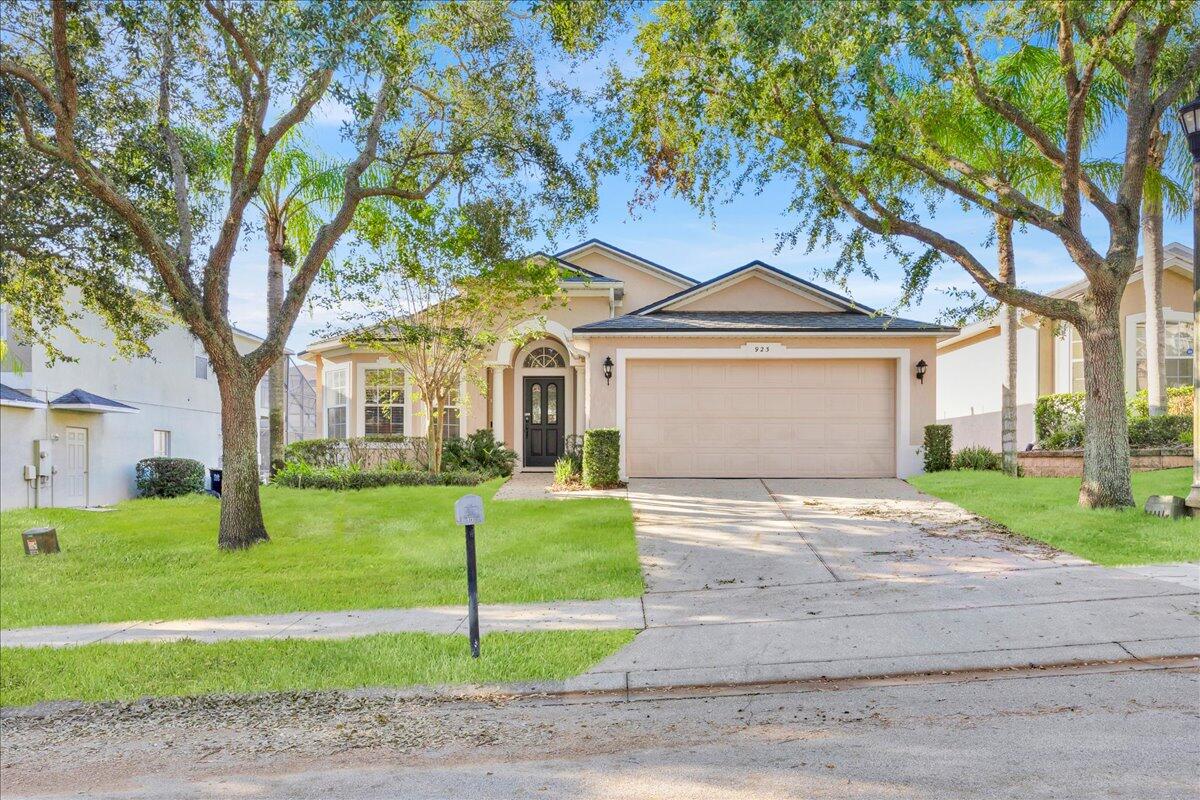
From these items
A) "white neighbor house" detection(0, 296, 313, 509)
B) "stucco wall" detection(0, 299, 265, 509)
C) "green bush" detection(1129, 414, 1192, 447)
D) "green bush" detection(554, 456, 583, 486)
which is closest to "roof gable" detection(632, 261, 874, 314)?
"green bush" detection(554, 456, 583, 486)

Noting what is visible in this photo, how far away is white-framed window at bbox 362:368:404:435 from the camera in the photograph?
20250 millimetres

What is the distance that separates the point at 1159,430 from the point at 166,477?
2355 cm

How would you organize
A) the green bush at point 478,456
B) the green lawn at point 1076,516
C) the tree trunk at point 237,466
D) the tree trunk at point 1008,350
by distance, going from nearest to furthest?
the green lawn at point 1076,516
the tree trunk at point 237,466
the tree trunk at point 1008,350
the green bush at point 478,456

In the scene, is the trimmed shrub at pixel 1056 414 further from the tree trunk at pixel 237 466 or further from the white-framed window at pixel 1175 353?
the tree trunk at pixel 237 466

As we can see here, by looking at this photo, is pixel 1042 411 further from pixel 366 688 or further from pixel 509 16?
pixel 366 688

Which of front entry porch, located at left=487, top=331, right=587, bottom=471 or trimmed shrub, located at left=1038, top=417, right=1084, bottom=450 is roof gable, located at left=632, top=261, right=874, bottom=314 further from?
trimmed shrub, located at left=1038, top=417, right=1084, bottom=450

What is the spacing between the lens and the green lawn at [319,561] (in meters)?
8.48

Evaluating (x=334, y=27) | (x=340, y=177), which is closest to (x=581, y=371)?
(x=340, y=177)

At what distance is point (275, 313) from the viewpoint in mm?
15781

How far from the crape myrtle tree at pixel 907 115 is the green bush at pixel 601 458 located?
4.40 meters

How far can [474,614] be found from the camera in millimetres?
6312

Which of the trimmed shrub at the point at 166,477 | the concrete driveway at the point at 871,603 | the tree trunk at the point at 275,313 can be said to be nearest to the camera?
the concrete driveway at the point at 871,603

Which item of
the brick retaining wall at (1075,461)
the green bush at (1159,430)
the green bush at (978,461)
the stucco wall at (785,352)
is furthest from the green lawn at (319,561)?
the green bush at (1159,430)

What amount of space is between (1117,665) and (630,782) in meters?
3.70
